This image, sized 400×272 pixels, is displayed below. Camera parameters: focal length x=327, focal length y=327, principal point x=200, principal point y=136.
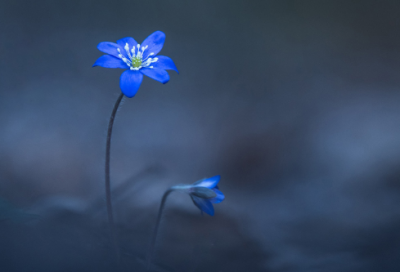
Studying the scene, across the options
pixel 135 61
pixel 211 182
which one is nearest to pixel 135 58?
pixel 135 61

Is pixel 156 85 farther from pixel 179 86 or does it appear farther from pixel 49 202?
pixel 49 202

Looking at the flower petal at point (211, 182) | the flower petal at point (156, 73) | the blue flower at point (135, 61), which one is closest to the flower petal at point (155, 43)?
the blue flower at point (135, 61)

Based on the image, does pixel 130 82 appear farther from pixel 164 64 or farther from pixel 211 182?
pixel 211 182

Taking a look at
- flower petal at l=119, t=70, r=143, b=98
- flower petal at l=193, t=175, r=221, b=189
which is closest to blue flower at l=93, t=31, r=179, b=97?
flower petal at l=119, t=70, r=143, b=98

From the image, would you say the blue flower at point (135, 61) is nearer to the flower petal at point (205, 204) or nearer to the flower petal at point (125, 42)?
the flower petal at point (125, 42)

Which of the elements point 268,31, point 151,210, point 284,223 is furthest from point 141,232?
point 268,31

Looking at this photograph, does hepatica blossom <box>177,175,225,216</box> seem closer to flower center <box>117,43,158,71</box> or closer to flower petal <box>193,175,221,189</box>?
flower petal <box>193,175,221,189</box>
